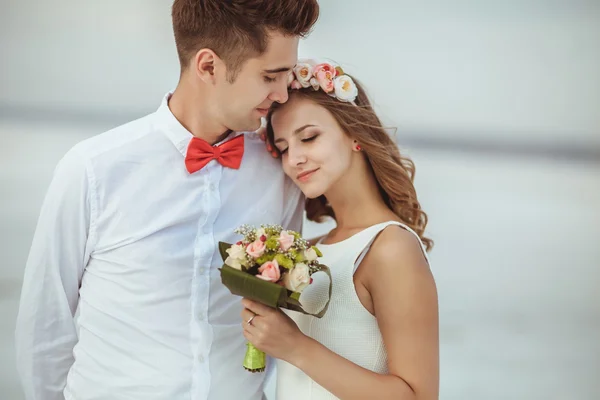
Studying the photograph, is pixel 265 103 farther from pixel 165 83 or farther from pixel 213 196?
pixel 165 83

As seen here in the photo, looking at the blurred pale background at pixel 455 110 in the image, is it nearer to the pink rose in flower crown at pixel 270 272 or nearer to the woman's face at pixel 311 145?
the woman's face at pixel 311 145

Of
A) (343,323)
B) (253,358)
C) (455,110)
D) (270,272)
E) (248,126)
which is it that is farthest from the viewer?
(455,110)

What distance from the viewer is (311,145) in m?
2.60

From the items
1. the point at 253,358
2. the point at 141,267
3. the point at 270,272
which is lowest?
the point at 253,358

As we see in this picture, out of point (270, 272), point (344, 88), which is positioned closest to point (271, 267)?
point (270, 272)

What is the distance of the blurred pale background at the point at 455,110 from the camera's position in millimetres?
6484

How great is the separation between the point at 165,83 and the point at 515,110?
12.8ft

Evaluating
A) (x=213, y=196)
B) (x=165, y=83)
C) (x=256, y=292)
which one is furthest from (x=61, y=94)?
(x=256, y=292)

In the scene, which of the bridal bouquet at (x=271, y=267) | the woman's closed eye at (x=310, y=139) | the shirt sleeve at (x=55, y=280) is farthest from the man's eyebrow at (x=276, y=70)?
the shirt sleeve at (x=55, y=280)

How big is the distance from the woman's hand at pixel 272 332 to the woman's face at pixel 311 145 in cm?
52

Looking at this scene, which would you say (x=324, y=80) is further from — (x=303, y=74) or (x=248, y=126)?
(x=248, y=126)

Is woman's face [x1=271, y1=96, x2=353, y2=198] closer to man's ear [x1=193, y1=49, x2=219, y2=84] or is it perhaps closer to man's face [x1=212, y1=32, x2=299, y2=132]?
man's face [x1=212, y1=32, x2=299, y2=132]

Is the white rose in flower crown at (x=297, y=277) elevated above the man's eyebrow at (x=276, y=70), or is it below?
below

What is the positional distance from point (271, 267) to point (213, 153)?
0.63 m
